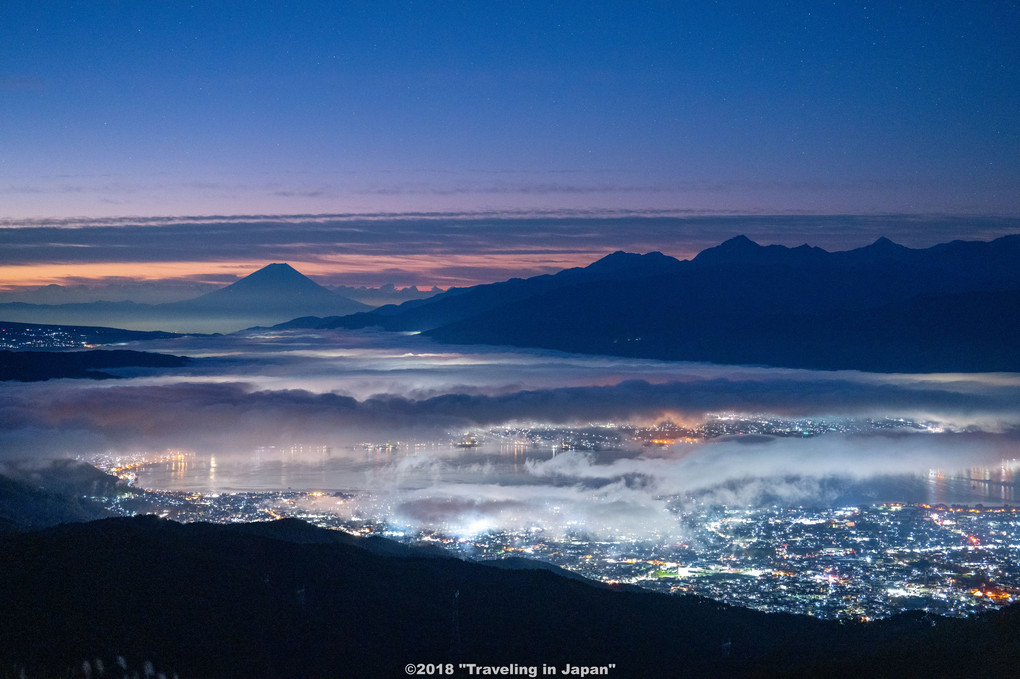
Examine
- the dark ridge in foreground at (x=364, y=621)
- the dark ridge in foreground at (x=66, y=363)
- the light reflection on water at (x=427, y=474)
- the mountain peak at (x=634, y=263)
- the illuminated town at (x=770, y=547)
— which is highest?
the mountain peak at (x=634, y=263)

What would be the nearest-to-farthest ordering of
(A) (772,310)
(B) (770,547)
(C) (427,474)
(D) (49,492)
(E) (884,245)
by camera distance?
1. (B) (770,547)
2. (D) (49,492)
3. (C) (427,474)
4. (A) (772,310)
5. (E) (884,245)

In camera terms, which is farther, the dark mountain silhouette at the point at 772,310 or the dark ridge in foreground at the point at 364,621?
the dark mountain silhouette at the point at 772,310

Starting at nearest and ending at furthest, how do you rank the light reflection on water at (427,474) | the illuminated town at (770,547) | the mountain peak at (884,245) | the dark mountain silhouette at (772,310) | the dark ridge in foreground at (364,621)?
Result: the dark ridge in foreground at (364,621)
the illuminated town at (770,547)
the light reflection on water at (427,474)
the dark mountain silhouette at (772,310)
the mountain peak at (884,245)

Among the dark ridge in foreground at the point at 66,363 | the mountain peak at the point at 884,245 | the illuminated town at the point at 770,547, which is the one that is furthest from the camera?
the mountain peak at the point at 884,245

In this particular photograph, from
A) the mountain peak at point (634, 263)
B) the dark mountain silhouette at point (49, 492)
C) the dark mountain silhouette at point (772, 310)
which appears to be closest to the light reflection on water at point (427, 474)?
the dark mountain silhouette at point (49, 492)

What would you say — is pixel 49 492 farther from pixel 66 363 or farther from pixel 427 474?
pixel 427 474

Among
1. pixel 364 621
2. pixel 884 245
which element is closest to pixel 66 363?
pixel 364 621

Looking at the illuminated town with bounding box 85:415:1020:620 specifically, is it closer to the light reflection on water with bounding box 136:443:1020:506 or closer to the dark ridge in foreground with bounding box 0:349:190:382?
the light reflection on water with bounding box 136:443:1020:506

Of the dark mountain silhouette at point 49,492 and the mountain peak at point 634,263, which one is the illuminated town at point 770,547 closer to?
the dark mountain silhouette at point 49,492
